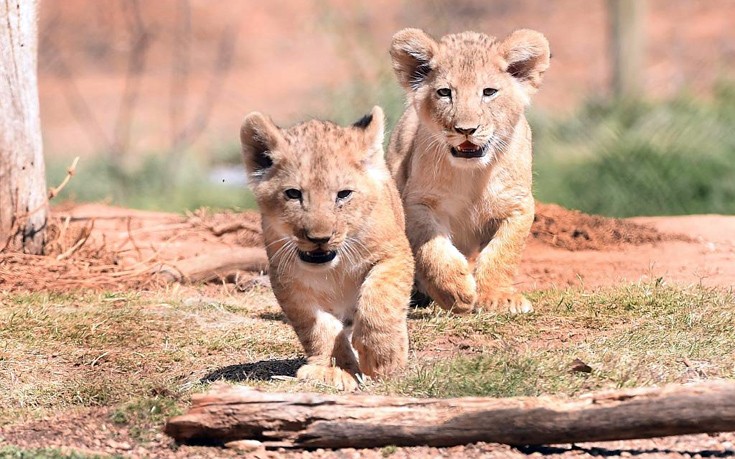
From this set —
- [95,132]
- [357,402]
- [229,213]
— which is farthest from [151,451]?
[95,132]

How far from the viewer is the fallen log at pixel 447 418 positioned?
485cm

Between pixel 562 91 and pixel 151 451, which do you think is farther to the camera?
pixel 562 91

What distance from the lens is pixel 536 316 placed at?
7.38m

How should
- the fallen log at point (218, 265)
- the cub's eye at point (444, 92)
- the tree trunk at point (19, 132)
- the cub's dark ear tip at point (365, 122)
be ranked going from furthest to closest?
the fallen log at point (218, 265) → the tree trunk at point (19, 132) → the cub's eye at point (444, 92) → the cub's dark ear tip at point (365, 122)

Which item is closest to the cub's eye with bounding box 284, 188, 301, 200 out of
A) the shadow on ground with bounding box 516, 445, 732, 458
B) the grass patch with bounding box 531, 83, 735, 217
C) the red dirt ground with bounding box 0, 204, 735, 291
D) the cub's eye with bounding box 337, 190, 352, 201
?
the cub's eye with bounding box 337, 190, 352, 201

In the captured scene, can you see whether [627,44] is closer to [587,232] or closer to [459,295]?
[587,232]

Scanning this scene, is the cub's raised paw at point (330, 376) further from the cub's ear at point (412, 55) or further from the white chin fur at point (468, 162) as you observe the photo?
the cub's ear at point (412, 55)

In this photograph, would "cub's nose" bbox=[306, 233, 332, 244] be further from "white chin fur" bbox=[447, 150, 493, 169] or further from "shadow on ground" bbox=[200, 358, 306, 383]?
"white chin fur" bbox=[447, 150, 493, 169]

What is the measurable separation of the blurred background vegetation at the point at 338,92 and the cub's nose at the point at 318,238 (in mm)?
4477

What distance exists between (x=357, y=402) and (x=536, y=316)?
99.7 inches

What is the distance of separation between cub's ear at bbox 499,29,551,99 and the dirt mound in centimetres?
206

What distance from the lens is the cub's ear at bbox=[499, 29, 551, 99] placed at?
801cm

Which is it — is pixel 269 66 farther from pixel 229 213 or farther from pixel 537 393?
pixel 537 393

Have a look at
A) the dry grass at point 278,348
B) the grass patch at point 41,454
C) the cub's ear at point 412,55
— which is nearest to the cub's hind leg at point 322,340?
the dry grass at point 278,348
